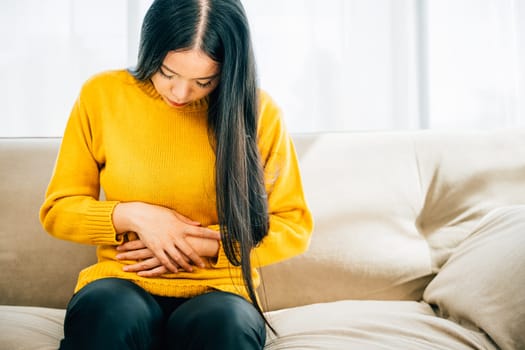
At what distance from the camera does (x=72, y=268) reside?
1.52 m

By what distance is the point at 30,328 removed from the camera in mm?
1217

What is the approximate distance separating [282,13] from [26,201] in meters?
1.08

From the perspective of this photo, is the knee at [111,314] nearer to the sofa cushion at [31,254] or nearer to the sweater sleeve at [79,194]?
the sweater sleeve at [79,194]

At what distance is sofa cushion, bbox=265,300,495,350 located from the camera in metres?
1.15

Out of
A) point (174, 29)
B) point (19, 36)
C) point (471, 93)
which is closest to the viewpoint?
point (174, 29)

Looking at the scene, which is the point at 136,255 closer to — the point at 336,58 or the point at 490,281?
the point at 490,281

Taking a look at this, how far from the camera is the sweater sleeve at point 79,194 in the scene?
1.24 meters

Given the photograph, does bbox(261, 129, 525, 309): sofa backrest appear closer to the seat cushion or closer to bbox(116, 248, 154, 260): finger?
bbox(116, 248, 154, 260): finger

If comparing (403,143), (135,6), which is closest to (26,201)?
(135,6)

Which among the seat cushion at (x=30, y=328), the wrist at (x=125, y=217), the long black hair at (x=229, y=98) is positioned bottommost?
the seat cushion at (x=30, y=328)

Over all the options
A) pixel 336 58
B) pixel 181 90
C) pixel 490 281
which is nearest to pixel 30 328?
pixel 181 90

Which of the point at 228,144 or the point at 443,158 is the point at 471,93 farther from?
the point at 228,144

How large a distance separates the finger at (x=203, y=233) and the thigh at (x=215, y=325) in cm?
17

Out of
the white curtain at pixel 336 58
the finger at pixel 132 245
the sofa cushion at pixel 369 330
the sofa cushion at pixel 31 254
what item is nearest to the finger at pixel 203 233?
the finger at pixel 132 245
